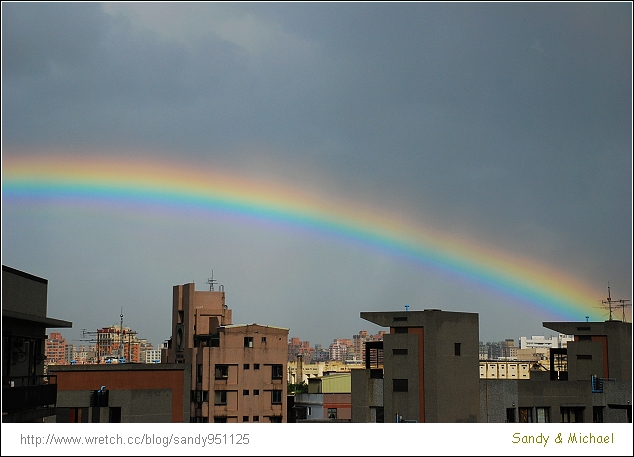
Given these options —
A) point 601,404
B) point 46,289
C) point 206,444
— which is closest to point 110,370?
point 46,289

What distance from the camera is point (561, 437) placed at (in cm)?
614

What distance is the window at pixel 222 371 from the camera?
30.6 m

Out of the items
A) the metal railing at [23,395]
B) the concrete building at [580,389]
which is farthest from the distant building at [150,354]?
the metal railing at [23,395]

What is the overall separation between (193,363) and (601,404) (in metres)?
17.3

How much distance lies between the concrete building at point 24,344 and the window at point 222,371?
60.4 ft

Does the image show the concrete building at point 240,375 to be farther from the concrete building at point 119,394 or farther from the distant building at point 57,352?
the distant building at point 57,352

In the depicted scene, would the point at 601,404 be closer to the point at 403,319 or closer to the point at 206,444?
the point at 403,319

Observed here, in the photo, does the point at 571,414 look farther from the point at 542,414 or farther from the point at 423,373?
the point at 423,373

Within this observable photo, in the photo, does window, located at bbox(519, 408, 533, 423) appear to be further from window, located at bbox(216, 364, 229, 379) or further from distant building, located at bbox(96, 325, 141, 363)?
distant building, located at bbox(96, 325, 141, 363)

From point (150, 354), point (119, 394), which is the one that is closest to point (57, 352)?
point (150, 354)

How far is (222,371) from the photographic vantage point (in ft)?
101

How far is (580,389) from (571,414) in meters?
0.73

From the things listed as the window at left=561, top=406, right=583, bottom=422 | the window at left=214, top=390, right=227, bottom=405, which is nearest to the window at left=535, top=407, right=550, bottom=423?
the window at left=561, top=406, right=583, bottom=422

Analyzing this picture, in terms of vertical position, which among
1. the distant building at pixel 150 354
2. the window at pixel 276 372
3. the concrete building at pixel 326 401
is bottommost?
the concrete building at pixel 326 401
